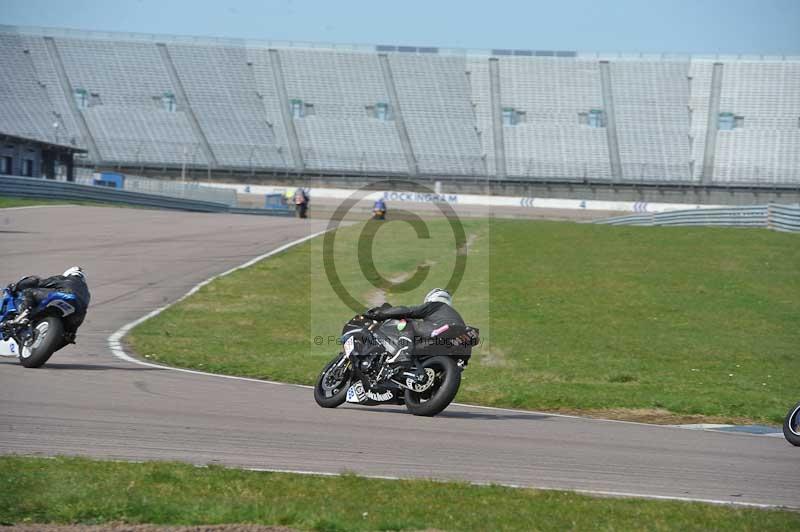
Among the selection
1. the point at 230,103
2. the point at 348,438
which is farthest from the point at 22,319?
Result: the point at 230,103

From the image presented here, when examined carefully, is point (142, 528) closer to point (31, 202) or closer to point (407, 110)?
point (31, 202)

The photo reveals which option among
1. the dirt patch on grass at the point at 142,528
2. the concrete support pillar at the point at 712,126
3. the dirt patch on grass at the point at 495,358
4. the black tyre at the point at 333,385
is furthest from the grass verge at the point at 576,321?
the concrete support pillar at the point at 712,126

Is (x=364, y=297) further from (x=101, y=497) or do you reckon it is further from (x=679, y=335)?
(x=101, y=497)

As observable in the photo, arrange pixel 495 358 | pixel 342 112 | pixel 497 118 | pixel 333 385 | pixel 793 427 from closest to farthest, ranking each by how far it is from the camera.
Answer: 1. pixel 793 427
2. pixel 333 385
3. pixel 495 358
4. pixel 497 118
5. pixel 342 112

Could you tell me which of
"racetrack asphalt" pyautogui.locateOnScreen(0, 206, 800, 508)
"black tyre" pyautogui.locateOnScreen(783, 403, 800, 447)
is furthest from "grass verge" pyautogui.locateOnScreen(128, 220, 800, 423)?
"black tyre" pyautogui.locateOnScreen(783, 403, 800, 447)

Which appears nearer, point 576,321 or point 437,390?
point 437,390

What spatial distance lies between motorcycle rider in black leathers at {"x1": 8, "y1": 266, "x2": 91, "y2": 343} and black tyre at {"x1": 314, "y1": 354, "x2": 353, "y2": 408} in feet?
11.9

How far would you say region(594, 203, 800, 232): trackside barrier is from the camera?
3381cm

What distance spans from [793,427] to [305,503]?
18.3 ft

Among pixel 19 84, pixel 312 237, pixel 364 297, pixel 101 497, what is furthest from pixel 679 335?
pixel 19 84

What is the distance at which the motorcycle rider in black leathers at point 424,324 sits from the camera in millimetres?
10328

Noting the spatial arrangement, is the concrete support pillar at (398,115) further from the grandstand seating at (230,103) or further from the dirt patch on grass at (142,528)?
the dirt patch on grass at (142,528)

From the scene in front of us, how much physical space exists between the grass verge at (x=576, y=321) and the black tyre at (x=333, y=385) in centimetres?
243

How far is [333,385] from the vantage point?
35.7 ft
